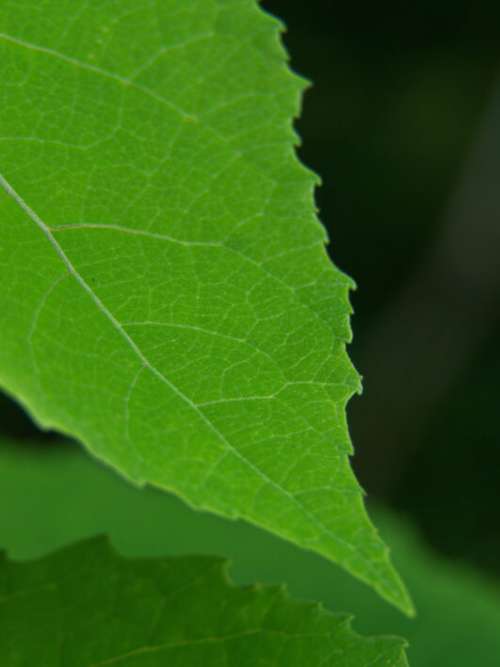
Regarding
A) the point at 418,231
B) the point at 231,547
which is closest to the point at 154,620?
the point at 231,547

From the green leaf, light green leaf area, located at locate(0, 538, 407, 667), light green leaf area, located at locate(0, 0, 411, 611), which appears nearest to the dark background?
the green leaf

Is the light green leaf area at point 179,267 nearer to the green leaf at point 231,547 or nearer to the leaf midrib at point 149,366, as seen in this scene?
the leaf midrib at point 149,366

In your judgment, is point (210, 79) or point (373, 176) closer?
point (210, 79)

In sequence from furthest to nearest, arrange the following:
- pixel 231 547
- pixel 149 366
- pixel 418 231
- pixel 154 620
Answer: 1. pixel 418 231
2. pixel 231 547
3. pixel 154 620
4. pixel 149 366

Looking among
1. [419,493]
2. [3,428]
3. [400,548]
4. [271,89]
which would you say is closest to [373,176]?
[419,493]

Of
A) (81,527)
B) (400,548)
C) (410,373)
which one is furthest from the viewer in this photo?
(410,373)

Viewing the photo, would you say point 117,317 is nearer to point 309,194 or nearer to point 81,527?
point 309,194

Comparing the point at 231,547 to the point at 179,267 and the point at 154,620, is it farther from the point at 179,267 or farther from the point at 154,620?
the point at 179,267
